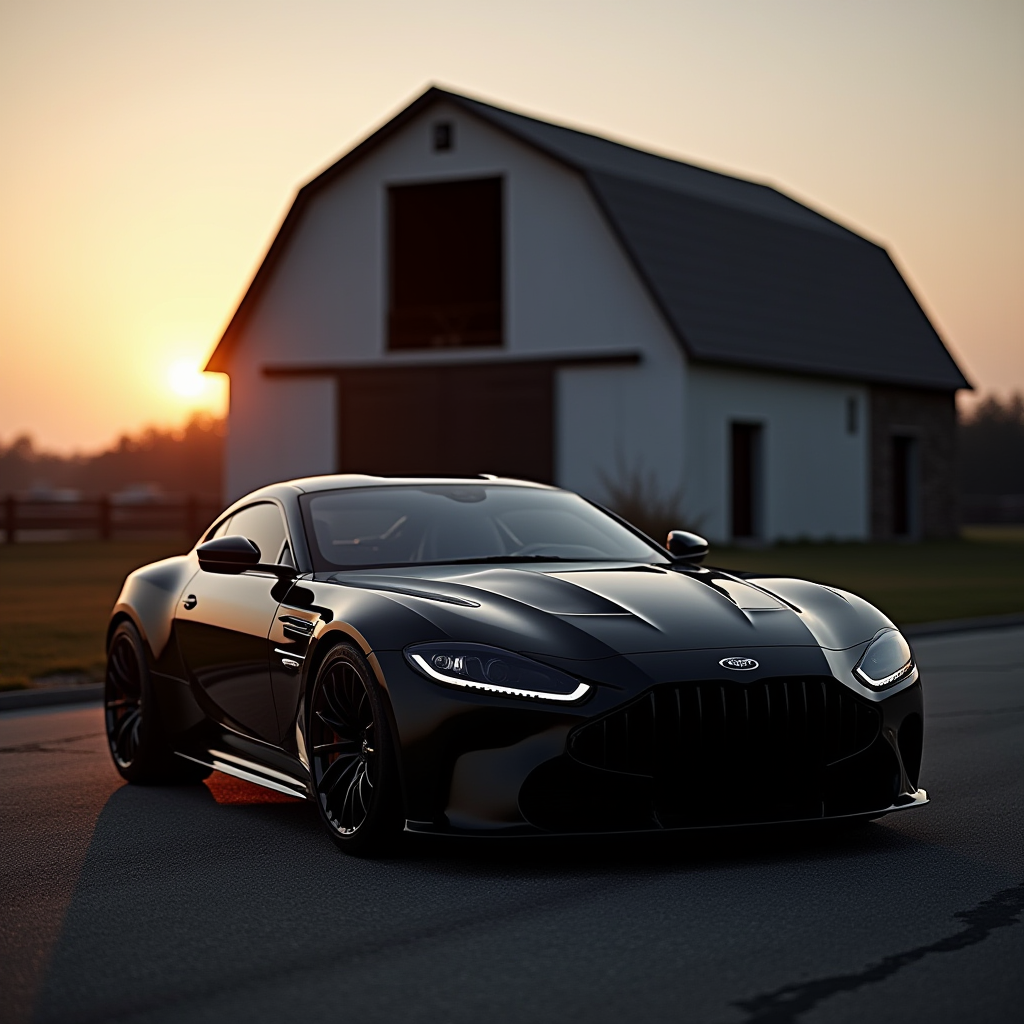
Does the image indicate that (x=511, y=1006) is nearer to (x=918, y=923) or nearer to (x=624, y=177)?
(x=918, y=923)

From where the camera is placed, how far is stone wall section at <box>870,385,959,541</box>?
40.2 meters

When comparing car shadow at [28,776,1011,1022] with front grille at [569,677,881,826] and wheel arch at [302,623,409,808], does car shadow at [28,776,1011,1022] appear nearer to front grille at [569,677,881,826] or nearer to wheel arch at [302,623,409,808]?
front grille at [569,677,881,826]

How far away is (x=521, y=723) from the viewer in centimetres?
585

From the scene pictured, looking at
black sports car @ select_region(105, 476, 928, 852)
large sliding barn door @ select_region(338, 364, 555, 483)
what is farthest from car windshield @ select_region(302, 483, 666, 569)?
large sliding barn door @ select_region(338, 364, 555, 483)

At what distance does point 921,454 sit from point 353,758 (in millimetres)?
37532

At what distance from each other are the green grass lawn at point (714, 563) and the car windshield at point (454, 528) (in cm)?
533

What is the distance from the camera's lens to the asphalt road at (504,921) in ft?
14.5

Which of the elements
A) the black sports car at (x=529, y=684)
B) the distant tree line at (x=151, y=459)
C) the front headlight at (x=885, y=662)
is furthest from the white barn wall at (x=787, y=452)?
the distant tree line at (x=151, y=459)

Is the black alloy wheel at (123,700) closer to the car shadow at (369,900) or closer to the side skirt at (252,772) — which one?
the side skirt at (252,772)

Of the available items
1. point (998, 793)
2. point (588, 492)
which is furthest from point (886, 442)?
point (998, 793)

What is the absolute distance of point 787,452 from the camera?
120ft

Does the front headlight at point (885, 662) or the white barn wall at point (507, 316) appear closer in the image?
the front headlight at point (885, 662)

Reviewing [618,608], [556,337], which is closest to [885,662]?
[618,608]

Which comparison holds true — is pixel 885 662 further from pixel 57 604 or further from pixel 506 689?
pixel 57 604
